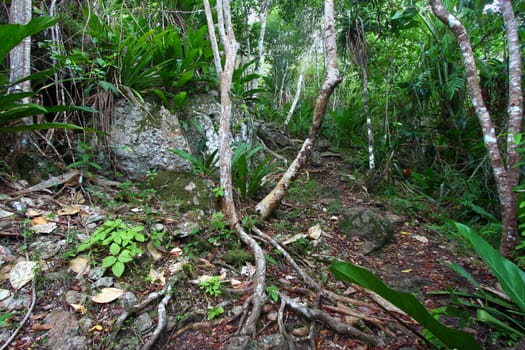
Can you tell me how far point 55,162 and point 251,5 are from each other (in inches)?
213

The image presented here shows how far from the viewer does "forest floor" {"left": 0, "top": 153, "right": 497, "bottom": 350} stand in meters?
1.46

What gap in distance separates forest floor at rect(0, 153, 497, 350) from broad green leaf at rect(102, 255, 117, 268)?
100mm

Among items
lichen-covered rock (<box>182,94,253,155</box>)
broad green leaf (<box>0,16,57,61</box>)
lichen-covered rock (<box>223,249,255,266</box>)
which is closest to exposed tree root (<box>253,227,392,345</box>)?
lichen-covered rock (<box>223,249,255,266</box>)

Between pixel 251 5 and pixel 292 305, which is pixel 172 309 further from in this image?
pixel 251 5

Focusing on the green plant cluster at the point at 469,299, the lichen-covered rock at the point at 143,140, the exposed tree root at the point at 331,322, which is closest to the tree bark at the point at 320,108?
the lichen-covered rock at the point at 143,140

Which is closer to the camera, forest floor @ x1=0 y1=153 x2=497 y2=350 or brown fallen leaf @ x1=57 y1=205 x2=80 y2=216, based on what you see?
forest floor @ x1=0 y1=153 x2=497 y2=350

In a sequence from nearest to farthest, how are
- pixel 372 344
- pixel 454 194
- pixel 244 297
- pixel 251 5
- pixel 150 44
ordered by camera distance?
pixel 372 344 → pixel 244 297 → pixel 150 44 → pixel 454 194 → pixel 251 5

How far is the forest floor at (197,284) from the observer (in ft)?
4.78

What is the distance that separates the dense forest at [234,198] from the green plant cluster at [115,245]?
1 centimetres

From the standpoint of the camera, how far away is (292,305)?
1.68 metres

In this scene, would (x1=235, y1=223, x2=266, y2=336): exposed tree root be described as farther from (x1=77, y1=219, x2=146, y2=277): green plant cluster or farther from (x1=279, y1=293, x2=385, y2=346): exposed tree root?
(x1=77, y1=219, x2=146, y2=277): green plant cluster

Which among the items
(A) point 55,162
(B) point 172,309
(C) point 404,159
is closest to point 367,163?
(C) point 404,159

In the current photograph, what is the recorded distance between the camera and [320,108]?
262cm

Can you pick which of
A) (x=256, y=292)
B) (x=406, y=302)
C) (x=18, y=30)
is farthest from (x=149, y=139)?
(x=406, y=302)
